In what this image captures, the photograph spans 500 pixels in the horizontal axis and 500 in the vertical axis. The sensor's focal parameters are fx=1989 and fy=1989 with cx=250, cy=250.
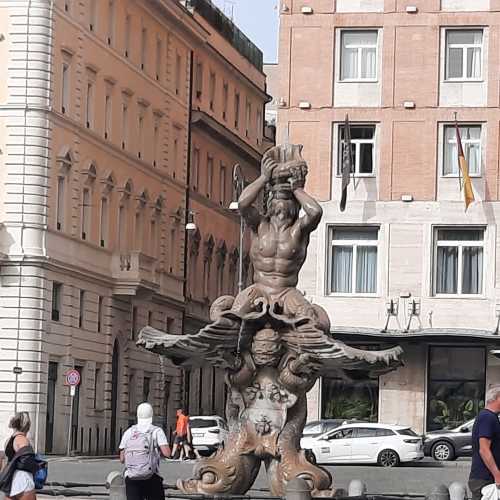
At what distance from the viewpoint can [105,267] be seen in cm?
7056

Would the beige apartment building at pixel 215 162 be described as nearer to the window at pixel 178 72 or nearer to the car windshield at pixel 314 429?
the window at pixel 178 72

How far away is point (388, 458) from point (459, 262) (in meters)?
7.88

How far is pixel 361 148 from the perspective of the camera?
5934 centimetres

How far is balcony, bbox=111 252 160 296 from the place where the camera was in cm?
7131

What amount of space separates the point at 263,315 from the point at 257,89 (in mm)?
77981

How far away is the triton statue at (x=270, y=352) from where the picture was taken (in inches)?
883

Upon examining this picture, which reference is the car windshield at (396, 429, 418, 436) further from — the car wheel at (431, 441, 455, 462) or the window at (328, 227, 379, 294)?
the window at (328, 227, 379, 294)

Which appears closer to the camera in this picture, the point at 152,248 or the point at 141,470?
the point at 141,470

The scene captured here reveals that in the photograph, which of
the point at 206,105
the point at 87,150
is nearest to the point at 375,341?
the point at 87,150

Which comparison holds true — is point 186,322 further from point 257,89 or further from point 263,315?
point 263,315

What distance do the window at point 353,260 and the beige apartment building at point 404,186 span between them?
4 centimetres

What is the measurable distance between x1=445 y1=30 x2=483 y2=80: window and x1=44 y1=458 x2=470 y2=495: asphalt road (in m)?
11.7

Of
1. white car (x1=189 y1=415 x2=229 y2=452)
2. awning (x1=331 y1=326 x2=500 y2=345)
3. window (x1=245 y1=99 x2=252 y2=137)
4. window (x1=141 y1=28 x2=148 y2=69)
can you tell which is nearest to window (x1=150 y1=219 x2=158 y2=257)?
window (x1=141 y1=28 x2=148 y2=69)

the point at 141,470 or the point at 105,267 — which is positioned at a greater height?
the point at 105,267
